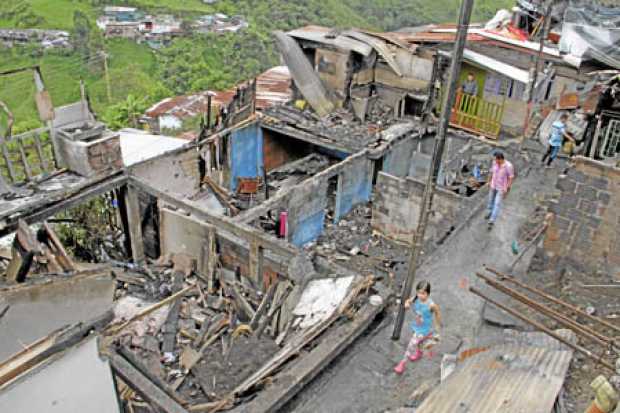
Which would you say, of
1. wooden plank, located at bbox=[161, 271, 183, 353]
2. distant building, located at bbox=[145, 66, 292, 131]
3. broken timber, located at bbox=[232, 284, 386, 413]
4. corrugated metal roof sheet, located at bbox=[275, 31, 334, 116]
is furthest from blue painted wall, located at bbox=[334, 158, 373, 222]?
broken timber, located at bbox=[232, 284, 386, 413]

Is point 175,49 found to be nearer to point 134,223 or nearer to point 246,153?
point 246,153

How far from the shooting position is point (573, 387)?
5.39 meters

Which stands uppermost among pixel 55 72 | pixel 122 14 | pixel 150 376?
pixel 122 14

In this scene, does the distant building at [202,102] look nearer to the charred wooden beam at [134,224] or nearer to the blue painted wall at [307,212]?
the blue painted wall at [307,212]

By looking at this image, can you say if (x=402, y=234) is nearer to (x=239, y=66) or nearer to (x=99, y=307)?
(x=99, y=307)

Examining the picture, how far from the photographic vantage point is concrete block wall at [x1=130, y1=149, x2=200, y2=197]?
46.2ft

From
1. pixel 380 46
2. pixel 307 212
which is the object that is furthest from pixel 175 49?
pixel 307 212

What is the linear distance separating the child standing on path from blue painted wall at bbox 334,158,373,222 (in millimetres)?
9102

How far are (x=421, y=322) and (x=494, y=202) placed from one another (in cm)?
487

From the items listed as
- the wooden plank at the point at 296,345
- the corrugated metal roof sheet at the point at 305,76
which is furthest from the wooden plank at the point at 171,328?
the corrugated metal roof sheet at the point at 305,76

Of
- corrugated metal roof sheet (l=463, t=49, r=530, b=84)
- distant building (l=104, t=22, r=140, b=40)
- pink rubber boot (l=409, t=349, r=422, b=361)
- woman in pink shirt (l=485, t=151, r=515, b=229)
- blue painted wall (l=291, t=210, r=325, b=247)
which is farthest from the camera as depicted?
distant building (l=104, t=22, r=140, b=40)

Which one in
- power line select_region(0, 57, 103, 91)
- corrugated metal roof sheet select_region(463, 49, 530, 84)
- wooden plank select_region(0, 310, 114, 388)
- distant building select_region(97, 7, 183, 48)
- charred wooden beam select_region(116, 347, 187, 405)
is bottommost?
power line select_region(0, 57, 103, 91)

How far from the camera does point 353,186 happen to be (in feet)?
55.6

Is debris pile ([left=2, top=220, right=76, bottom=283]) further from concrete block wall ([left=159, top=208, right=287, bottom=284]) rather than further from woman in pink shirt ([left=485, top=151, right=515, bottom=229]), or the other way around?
woman in pink shirt ([left=485, top=151, right=515, bottom=229])
